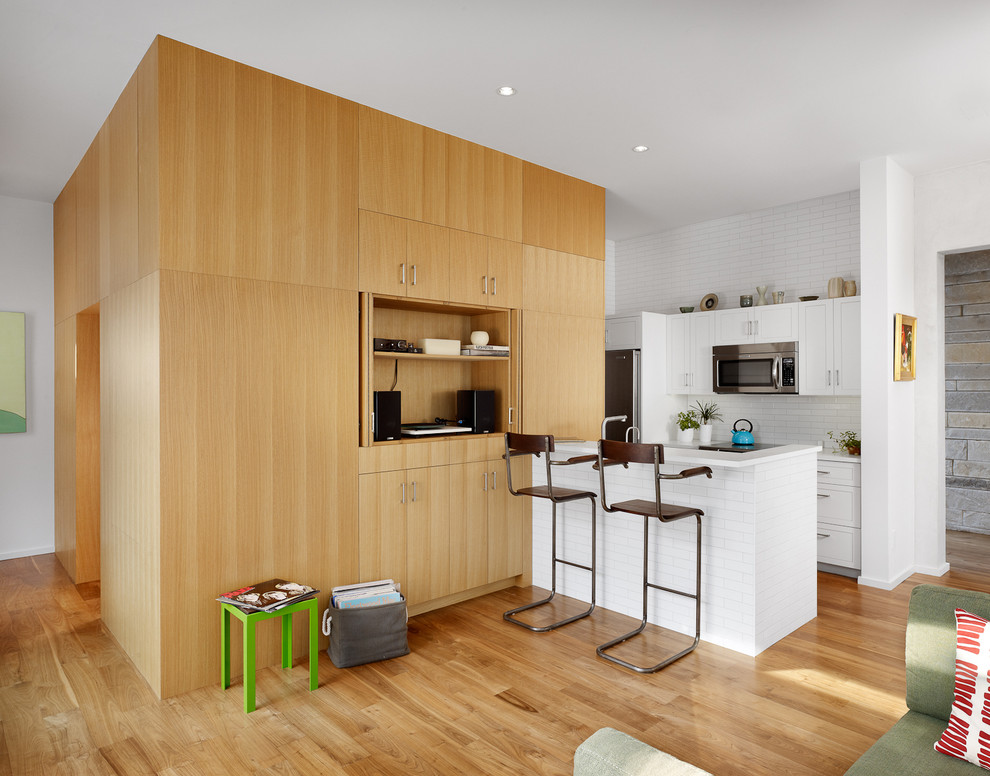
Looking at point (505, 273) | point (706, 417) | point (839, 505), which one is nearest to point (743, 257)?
point (706, 417)

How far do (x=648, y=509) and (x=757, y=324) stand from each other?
282 centimetres

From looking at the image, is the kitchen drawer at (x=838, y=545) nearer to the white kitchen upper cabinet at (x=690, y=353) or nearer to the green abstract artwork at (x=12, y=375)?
the white kitchen upper cabinet at (x=690, y=353)

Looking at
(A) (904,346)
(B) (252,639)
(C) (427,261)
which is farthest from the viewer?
(A) (904,346)

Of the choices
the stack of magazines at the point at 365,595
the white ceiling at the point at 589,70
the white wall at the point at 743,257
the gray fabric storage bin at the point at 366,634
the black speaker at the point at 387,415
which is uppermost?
the white ceiling at the point at 589,70

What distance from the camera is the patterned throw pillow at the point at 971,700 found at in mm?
1536

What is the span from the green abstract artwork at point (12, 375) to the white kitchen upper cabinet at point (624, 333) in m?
4.92

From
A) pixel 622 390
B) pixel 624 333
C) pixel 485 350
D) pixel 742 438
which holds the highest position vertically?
pixel 624 333

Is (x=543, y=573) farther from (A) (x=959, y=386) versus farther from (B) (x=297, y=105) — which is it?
(A) (x=959, y=386)

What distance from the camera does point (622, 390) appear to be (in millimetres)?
6008

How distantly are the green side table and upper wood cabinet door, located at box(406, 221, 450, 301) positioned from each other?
5.84 ft

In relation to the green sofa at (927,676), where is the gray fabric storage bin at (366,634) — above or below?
below

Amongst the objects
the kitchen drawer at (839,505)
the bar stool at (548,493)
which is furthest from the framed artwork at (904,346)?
the bar stool at (548,493)

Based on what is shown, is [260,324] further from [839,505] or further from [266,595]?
[839,505]

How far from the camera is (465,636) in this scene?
3.52 metres
